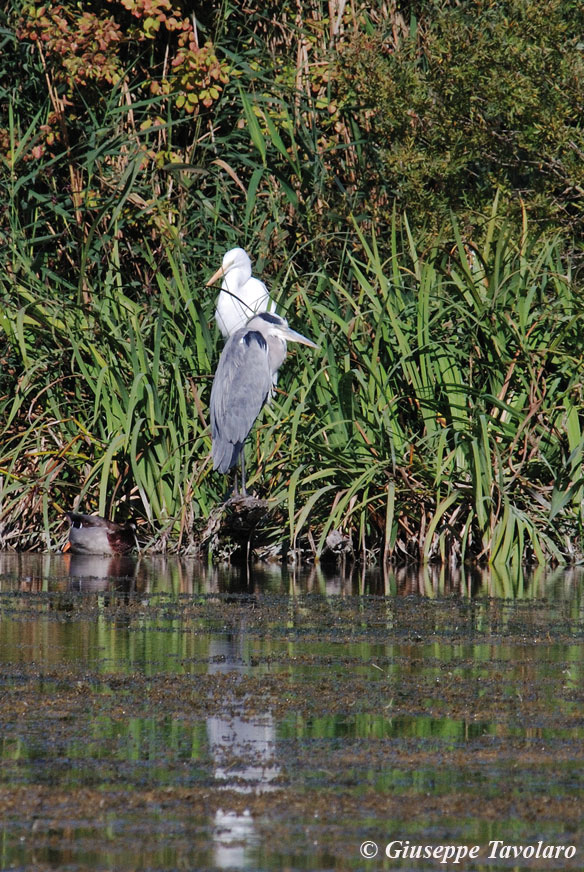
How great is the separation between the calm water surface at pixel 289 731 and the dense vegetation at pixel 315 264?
5.45ft

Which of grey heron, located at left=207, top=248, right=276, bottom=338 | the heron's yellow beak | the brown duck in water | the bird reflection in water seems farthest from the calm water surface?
grey heron, located at left=207, top=248, right=276, bottom=338

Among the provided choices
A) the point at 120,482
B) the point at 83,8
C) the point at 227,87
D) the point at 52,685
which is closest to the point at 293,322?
the point at 120,482

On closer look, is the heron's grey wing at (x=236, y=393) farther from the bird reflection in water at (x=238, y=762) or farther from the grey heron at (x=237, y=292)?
the bird reflection in water at (x=238, y=762)

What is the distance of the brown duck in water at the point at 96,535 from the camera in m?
7.32

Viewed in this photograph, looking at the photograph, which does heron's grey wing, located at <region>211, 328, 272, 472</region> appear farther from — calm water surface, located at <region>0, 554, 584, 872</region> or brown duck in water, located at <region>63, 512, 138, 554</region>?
calm water surface, located at <region>0, 554, 584, 872</region>

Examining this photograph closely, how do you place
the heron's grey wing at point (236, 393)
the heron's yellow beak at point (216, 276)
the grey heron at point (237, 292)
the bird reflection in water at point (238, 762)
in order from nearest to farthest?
1. the bird reflection in water at point (238, 762)
2. the heron's grey wing at point (236, 393)
3. the heron's yellow beak at point (216, 276)
4. the grey heron at point (237, 292)

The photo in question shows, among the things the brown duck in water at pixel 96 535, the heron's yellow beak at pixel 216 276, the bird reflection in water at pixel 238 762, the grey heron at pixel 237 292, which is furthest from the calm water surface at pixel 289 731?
the grey heron at pixel 237 292

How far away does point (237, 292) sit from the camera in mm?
8742

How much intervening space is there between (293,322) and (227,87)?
9.08 feet

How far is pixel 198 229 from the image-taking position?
9945 millimetres

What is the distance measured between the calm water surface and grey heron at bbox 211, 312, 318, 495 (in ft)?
5.49

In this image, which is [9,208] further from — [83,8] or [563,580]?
[563,580]

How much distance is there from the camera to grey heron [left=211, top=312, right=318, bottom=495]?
23.1 ft

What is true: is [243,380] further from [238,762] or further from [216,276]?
[238,762]
